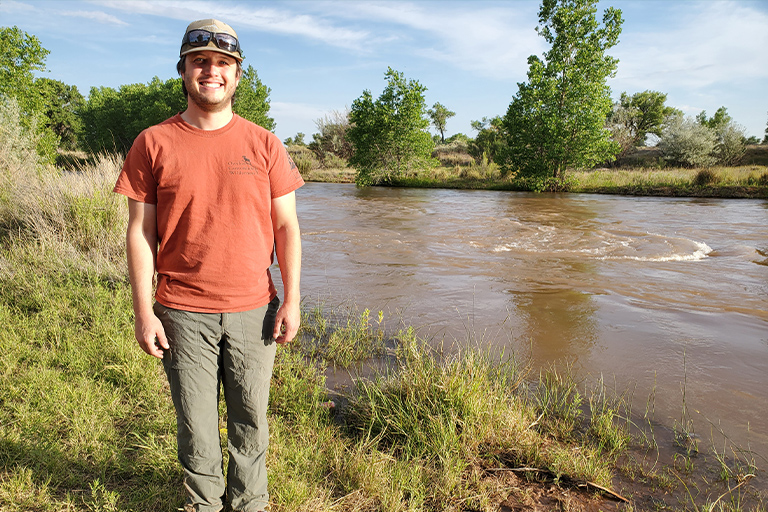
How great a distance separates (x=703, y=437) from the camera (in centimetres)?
324

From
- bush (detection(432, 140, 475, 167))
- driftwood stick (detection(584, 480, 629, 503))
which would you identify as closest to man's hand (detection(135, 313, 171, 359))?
A: driftwood stick (detection(584, 480, 629, 503))

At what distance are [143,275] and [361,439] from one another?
165cm

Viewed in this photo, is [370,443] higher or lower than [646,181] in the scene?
lower

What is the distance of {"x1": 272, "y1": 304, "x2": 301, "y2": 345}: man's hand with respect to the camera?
7.25 ft

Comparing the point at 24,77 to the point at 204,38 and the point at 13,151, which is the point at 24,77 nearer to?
the point at 13,151

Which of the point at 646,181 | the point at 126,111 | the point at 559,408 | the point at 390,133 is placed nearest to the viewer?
the point at 559,408

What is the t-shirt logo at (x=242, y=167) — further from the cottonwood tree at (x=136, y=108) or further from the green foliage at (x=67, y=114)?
the cottonwood tree at (x=136, y=108)

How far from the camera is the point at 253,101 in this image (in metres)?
41.8

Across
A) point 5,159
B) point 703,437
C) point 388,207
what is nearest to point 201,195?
point 703,437

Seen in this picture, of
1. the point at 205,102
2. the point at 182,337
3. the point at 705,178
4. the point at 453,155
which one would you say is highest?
the point at 453,155

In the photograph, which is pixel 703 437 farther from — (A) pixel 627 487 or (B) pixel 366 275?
(B) pixel 366 275

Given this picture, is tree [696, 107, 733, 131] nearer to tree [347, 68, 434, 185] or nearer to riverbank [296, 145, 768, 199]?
riverbank [296, 145, 768, 199]

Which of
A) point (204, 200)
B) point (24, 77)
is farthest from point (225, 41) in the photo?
point (24, 77)

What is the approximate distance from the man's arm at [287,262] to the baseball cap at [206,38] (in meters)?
0.68
